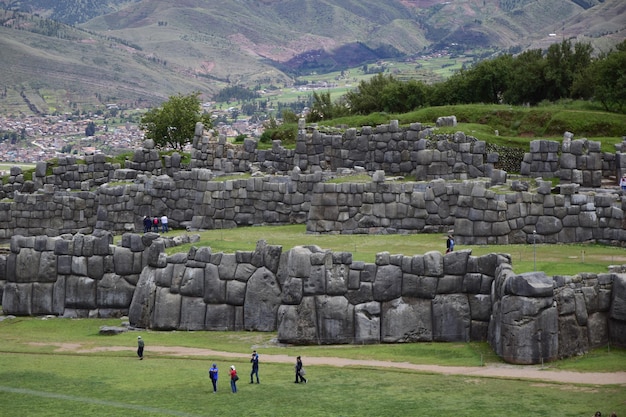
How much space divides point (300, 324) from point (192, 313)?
5.18 meters

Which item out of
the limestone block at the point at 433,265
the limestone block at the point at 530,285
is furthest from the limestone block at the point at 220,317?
the limestone block at the point at 530,285

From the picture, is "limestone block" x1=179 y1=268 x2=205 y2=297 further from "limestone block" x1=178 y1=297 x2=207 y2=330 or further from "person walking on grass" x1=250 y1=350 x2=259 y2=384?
"person walking on grass" x1=250 y1=350 x2=259 y2=384

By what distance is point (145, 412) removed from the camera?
35.2 metres

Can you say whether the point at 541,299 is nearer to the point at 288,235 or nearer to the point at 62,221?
the point at 288,235

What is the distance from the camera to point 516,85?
2825 inches

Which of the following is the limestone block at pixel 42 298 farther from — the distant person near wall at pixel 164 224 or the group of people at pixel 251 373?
the group of people at pixel 251 373

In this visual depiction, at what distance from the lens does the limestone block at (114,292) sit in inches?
1996

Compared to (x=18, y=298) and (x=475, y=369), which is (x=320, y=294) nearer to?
(x=475, y=369)

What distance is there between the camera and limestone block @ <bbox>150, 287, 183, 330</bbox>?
155ft

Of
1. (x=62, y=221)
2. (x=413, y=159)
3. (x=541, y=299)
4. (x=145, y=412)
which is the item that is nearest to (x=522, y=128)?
(x=413, y=159)

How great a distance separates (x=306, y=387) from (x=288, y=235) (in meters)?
17.2

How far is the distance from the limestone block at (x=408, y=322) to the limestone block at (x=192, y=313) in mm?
7172

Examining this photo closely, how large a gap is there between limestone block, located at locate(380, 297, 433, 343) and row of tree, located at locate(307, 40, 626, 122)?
1068 inches

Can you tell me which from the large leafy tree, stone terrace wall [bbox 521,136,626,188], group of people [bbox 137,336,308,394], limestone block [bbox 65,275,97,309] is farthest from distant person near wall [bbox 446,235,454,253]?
the large leafy tree
